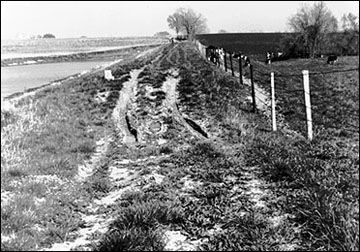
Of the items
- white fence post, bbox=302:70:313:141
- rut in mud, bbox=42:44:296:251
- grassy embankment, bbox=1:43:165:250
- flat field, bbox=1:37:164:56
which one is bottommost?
rut in mud, bbox=42:44:296:251

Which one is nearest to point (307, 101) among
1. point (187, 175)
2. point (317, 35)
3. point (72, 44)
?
point (187, 175)

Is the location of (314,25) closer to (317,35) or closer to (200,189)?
(317,35)

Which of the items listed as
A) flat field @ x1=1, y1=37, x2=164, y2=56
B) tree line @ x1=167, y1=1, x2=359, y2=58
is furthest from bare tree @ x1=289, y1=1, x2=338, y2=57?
flat field @ x1=1, y1=37, x2=164, y2=56

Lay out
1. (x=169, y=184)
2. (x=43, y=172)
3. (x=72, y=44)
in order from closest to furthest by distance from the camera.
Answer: (x=169, y=184) < (x=43, y=172) < (x=72, y=44)

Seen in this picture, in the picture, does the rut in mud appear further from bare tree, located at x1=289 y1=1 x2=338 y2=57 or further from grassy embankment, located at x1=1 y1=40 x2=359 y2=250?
bare tree, located at x1=289 y1=1 x2=338 y2=57

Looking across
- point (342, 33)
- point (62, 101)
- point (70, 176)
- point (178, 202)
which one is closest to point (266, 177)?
point (178, 202)

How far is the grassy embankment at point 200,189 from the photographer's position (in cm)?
618

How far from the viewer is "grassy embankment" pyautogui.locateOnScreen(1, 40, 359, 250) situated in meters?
6.18

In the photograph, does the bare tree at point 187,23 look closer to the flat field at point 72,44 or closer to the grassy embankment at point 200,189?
the flat field at point 72,44

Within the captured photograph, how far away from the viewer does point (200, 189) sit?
329 inches

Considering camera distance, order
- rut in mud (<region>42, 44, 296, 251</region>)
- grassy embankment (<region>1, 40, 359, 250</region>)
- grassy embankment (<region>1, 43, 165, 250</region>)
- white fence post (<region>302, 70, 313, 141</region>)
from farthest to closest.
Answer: white fence post (<region>302, 70, 313, 141</region>), rut in mud (<region>42, 44, 296, 251</region>), grassy embankment (<region>1, 43, 165, 250</region>), grassy embankment (<region>1, 40, 359, 250</region>)

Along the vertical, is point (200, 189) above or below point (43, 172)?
below

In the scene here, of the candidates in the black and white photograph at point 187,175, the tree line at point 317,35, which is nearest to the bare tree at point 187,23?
the tree line at point 317,35

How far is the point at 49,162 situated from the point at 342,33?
57.7 m
